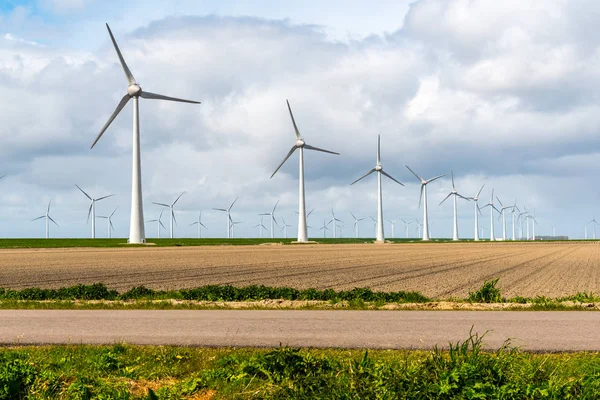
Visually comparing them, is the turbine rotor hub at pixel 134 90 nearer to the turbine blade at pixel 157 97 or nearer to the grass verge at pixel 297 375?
the turbine blade at pixel 157 97

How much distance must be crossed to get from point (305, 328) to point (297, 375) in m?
5.49

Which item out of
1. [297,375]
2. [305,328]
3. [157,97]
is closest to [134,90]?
[157,97]

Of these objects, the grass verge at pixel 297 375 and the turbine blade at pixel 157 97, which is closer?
the grass verge at pixel 297 375

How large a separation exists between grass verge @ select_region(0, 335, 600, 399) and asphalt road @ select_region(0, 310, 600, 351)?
53.1 inches

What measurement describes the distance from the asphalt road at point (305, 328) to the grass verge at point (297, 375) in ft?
4.43

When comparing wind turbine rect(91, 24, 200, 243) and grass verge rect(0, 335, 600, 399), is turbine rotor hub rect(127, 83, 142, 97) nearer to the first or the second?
wind turbine rect(91, 24, 200, 243)

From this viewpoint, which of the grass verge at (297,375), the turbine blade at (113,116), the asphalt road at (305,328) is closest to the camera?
the grass verge at (297,375)

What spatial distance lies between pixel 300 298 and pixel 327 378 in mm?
13318

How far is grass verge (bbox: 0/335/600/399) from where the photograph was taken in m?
9.09

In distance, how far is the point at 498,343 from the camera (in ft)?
43.1

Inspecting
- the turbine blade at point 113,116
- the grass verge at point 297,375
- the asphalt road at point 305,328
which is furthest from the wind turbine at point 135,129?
the grass verge at point 297,375

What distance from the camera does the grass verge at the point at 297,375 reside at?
358 inches

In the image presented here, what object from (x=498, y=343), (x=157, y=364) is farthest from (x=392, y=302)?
(x=157, y=364)

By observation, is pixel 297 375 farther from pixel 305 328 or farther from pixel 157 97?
pixel 157 97
